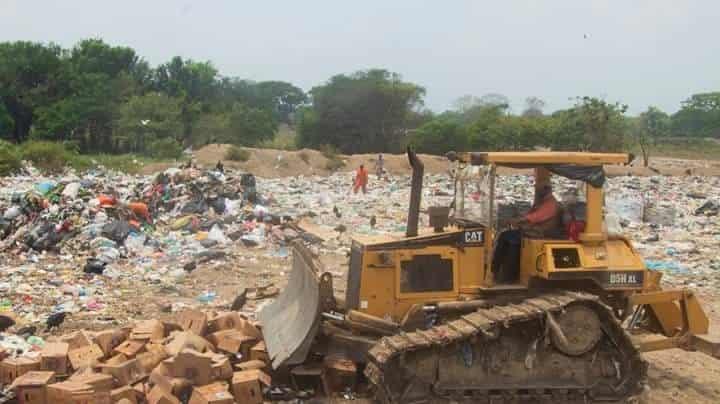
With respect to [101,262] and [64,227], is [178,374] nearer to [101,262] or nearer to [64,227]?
[101,262]

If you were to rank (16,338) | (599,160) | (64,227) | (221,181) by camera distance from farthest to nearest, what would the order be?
1. (221,181)
2. (64,227)
3. (16,338)
4. (599,160)

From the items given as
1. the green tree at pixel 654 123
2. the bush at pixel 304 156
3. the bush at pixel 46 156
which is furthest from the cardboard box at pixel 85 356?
the green tree at pixel 654 123

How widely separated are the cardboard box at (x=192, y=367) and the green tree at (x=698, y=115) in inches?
2729

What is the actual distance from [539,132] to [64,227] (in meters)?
31.1

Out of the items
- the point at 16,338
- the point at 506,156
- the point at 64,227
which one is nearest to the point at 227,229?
the point at 64,227

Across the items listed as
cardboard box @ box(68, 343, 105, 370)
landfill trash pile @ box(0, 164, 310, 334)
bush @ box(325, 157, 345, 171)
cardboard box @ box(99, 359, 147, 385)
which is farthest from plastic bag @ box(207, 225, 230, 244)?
bush @ box(325, 157, 345, 171)

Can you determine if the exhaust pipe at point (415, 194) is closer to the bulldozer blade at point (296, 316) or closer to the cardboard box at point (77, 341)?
the bulldozer blade at point (296, 316)

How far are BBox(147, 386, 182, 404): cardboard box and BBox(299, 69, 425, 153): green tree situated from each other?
41629 millimetres

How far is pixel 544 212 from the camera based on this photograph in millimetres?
5789

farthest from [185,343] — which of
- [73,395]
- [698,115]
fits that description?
[698,115]

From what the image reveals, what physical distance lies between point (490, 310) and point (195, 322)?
8.94 feet

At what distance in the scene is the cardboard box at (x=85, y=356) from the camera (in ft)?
19.2

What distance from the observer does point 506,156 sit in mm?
5547

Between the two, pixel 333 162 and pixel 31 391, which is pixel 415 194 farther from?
pixel 333 162
